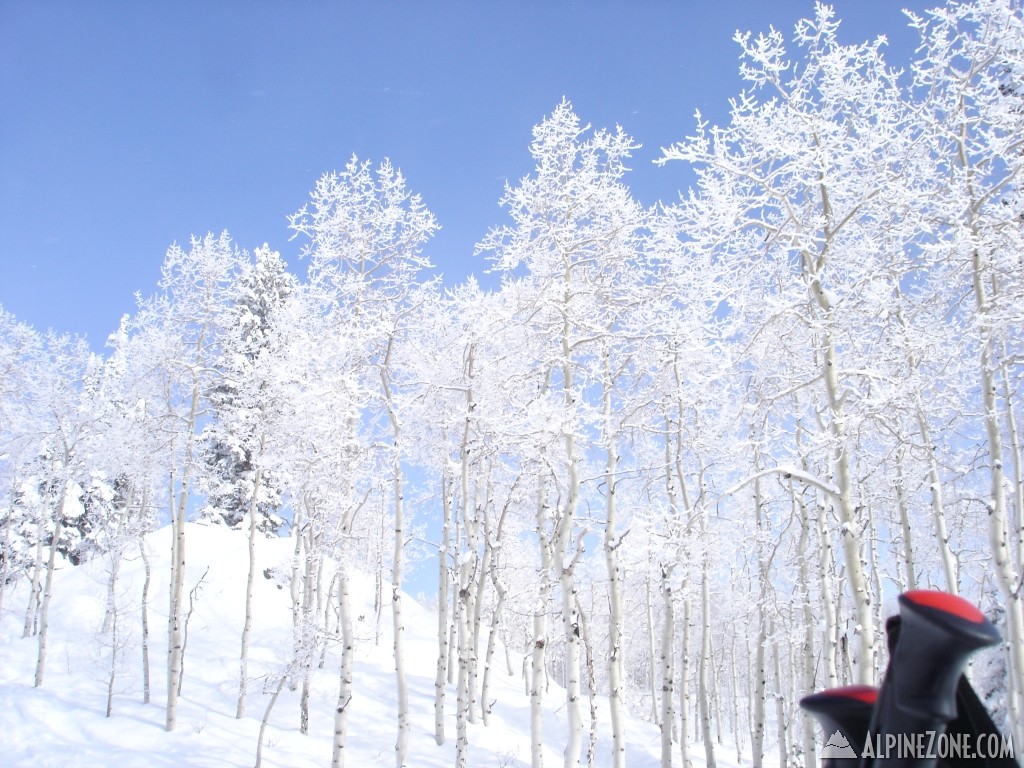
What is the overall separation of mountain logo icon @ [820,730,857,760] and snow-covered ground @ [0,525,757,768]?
14.8m

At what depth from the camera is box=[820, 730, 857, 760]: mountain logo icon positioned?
4.38 ft

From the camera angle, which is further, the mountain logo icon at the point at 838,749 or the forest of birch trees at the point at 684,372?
the forest of birch trees at the point at 684,372

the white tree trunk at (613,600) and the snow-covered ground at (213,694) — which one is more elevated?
the white tree trunk at (613,600)

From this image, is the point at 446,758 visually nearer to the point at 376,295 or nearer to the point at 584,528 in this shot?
the point at 584,528

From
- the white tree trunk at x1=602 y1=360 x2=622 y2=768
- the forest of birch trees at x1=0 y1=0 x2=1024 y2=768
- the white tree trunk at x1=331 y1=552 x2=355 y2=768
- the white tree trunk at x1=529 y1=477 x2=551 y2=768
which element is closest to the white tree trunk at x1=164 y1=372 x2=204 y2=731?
the forest of birch trees at x1=0 y1=0 x2=1024 y2=768

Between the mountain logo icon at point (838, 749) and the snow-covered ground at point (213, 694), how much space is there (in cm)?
1477

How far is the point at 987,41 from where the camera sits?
8906mm

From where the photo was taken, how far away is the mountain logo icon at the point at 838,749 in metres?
1.34

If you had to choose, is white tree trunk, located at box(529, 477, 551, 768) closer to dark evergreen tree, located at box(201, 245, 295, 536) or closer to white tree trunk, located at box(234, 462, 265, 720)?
white tree trunk, located at box(234, 462, 265, 720)

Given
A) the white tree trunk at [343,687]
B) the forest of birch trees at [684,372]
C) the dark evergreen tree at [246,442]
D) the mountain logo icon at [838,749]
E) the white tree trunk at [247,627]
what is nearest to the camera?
the mountain logo icon at [838,749]

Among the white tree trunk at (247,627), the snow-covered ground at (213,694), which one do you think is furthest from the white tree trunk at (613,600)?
the white tree trunk at (247,627)

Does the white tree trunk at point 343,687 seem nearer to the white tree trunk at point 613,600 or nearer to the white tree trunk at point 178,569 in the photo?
the white tree trunk at point 613,600

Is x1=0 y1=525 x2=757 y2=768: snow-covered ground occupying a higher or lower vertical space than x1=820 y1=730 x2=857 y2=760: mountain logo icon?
lower

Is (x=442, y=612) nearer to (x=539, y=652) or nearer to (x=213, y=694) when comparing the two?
(x=213, y=694)
